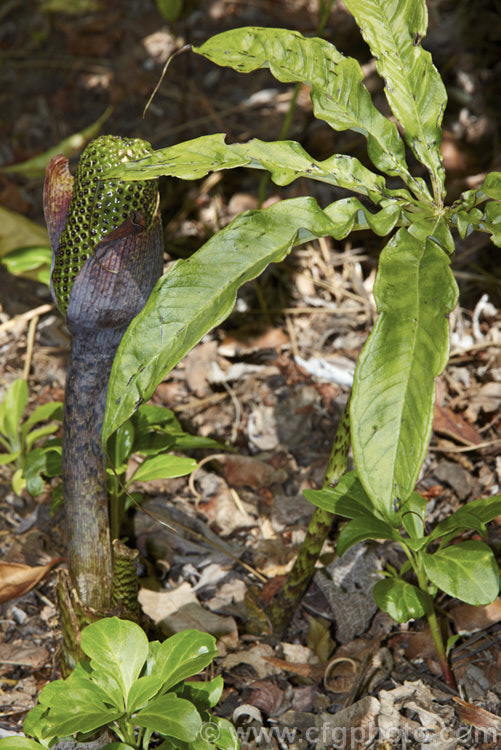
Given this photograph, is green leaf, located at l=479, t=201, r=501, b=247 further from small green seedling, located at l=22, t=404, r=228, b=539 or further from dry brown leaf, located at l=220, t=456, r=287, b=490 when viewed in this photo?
dry brown leaf, located at l=220, t=456, r=287, b=490

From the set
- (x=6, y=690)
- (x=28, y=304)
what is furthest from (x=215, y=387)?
(x=6, y=690)

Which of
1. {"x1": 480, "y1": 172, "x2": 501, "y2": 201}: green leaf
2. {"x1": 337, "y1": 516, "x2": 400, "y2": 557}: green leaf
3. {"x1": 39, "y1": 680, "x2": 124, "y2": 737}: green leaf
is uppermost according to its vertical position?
{"x1": 480, "y1": 172, "x2": 501, "y2": 201}: green leaf

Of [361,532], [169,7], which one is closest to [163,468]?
[361,532]

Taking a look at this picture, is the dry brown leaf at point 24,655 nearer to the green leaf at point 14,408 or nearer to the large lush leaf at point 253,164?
the green leaf at point 14,408

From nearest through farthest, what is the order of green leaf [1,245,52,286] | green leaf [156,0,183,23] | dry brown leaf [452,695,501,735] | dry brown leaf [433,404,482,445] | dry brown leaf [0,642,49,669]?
dry brown leaf [452,695,501,735] < dry brown leaf [0,642,49,669] < dry brown leaf [433,404,482,445] < green leaf [1,245,52,286] < green leaf [156,0,183,23]

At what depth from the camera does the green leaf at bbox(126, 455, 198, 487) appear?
145 cm

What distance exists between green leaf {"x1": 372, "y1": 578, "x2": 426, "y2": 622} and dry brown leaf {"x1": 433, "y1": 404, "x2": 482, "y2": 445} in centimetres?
72

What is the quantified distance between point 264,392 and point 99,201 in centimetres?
117

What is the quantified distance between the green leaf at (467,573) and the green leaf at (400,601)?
71 millimetres

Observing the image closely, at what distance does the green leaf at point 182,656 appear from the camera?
45.6 inches


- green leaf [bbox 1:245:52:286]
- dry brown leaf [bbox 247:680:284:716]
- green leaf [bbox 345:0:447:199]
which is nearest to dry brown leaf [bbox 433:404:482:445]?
dry brown leaf [bbox 247:680:284:716]

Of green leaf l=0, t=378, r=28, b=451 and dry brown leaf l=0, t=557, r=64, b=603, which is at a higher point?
green leaf l=0, t=378, r=28, b=451

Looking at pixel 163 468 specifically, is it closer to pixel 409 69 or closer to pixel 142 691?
pixel 142 691

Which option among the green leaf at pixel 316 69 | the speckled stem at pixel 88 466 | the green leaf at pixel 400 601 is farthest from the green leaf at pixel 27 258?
the green leaf at pixel 400 601
